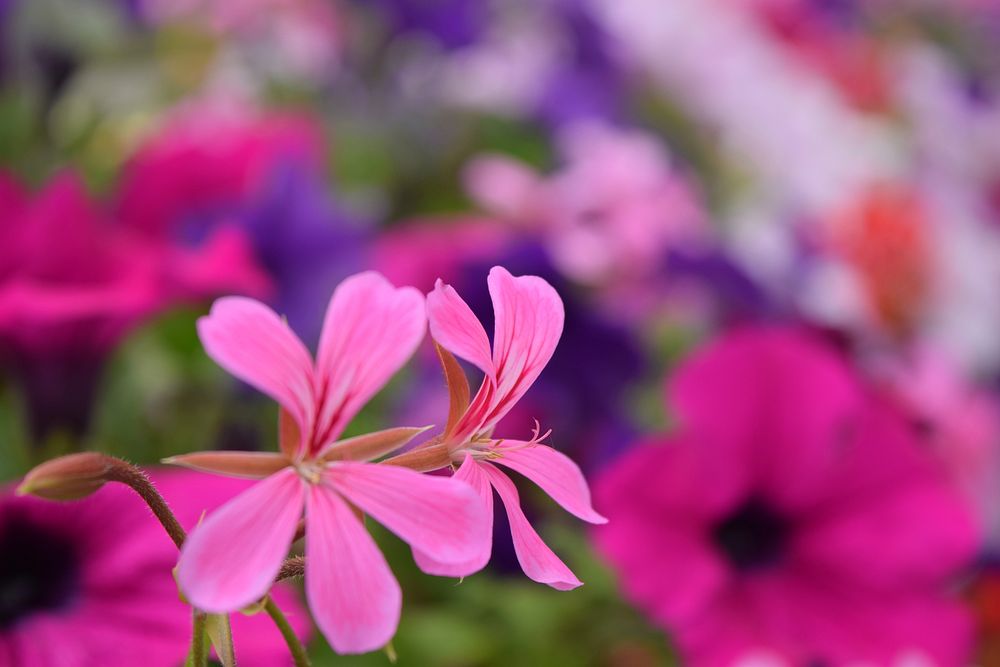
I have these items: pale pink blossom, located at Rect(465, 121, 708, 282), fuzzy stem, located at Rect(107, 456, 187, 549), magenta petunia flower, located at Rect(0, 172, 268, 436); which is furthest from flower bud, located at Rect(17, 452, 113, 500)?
pale pink blossom, located at Rect(465, 121, 708, 282)

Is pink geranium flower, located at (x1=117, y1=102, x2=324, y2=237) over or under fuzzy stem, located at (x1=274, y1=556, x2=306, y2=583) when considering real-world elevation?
over

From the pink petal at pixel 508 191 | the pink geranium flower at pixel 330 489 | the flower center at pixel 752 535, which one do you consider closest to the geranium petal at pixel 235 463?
the pink geranium flower at pixel 330 489

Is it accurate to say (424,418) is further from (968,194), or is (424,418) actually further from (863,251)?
(968,194)

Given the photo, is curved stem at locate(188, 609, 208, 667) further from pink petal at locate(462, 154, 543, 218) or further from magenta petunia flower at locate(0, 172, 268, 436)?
pink petal at locate(462, 154, 543, 218)

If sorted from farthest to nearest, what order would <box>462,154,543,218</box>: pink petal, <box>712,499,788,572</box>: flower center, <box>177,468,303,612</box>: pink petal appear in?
1. <box>462,154,543,218</box>: pink petal
2. <box>712,499,788,572</box>: flower center
3. <box>177,468,303,612</box>: pink petal

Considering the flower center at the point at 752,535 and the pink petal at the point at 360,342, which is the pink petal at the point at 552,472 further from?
the flower center at the point at 752,535

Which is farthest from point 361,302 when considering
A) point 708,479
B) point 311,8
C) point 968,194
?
point 968,194

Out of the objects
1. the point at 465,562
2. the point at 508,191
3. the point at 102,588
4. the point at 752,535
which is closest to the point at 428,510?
the point at 465,562
